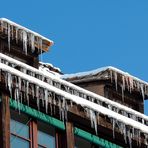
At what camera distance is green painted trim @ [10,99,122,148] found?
3550cm

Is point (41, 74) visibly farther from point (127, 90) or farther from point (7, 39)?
point (127, 90)

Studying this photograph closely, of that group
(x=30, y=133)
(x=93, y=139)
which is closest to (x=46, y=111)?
(x=30, y=133)

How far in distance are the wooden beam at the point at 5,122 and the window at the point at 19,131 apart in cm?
24

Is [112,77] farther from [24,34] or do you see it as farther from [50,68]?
[24,34]

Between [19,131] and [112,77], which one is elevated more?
[112,77]

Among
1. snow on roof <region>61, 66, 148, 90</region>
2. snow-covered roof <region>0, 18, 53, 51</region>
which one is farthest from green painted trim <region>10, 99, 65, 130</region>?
snow on roof <region>61, 66, 148, 90</region>

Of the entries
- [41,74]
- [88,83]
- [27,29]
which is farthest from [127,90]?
[41,74]

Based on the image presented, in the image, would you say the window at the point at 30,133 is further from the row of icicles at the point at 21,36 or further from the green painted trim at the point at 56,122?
the row of icicles at the point at 21,36

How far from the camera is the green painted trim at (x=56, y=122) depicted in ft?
116

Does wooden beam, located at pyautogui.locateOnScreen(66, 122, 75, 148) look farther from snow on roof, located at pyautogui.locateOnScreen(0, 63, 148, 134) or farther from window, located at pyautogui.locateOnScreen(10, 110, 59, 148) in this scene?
snow on roof, located at pyautogui.locateOnScreen(0, 63, 148, 134)

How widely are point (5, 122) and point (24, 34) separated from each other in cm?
663

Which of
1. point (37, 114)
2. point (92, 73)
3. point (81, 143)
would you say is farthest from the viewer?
point (92, 73)

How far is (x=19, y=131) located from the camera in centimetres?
3516

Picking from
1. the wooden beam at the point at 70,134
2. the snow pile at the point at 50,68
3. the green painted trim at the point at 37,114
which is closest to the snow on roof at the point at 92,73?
the snow pile at the point at 50,68
